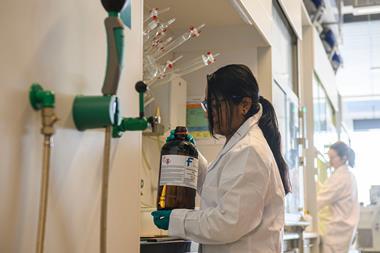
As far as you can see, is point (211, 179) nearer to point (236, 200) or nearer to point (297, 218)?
point (236, 200)

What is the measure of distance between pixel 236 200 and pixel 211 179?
14cm

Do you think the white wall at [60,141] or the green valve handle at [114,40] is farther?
the green valve handle at [114,40]

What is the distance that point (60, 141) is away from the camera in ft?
3.10

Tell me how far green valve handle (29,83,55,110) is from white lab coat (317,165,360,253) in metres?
3.55

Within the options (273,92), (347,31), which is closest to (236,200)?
(273,92)

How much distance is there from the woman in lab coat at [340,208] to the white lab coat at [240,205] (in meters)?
2.87

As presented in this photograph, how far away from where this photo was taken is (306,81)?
12.9 ft

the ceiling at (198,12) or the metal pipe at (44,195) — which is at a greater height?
the ceiling at (198,12)

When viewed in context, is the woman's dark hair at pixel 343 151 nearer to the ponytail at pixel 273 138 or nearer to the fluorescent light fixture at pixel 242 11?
the fluorescent light fixture at pixel 242 11

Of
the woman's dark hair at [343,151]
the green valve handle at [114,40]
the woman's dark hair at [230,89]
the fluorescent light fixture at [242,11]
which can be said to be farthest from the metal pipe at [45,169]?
the woman's dark hair at [343,151]

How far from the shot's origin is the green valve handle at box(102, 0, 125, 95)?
3.15 feet

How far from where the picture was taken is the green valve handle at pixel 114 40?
0.96 metres

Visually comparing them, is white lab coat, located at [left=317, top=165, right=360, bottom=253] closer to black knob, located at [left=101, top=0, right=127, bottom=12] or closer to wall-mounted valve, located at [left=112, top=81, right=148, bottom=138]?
wall-mounted valve, located at [left=112, top=81, right=148, bottom=138]

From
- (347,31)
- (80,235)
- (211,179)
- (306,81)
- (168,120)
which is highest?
(347,31)
